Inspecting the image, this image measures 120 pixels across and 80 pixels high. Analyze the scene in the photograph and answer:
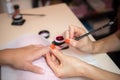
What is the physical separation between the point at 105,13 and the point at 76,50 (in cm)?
92

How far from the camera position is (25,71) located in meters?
0.85

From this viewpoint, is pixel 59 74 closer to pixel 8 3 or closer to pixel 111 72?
pixel 111 72

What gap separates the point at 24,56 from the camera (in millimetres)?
866

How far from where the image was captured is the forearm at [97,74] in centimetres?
82

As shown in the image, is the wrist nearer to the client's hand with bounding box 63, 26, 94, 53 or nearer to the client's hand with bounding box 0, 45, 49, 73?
the client's hand with bounding box 0, 45, 49, 73

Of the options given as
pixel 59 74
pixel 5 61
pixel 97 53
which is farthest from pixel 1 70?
pixel 97 53

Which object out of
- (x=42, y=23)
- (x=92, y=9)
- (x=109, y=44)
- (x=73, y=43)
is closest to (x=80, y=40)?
(x=73, y=43)

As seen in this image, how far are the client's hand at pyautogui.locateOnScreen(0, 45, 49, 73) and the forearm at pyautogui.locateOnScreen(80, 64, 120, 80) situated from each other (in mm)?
190

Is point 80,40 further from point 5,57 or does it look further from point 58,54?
point 5,57

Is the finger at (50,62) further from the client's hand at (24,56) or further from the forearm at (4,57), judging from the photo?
the forearm at (4,57)

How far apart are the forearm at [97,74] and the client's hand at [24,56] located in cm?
19

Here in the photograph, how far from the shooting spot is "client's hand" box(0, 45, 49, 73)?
2.76 feet

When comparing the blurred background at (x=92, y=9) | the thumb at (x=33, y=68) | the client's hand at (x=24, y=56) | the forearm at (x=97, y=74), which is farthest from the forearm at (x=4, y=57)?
the blurred background at (x=92, y=9)

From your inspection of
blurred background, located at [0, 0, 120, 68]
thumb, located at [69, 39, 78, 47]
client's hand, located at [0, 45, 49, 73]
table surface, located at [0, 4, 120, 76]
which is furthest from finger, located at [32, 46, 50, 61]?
blurred background, located at [0, 0, 120, 68]
